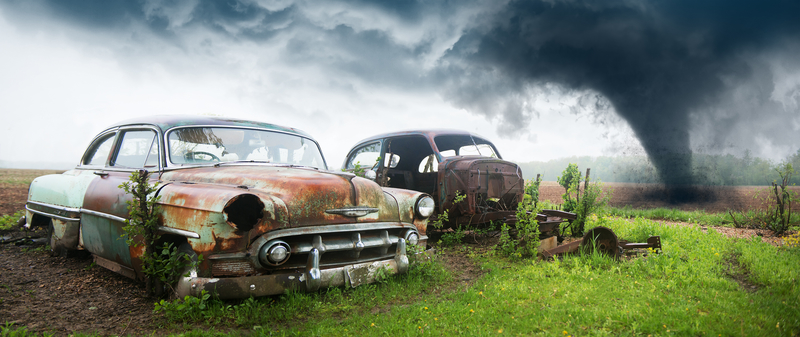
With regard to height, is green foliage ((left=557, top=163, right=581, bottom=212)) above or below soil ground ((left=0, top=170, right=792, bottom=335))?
above

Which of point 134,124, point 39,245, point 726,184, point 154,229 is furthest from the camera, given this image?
point 726,184

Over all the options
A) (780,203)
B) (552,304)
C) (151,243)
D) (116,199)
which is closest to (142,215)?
(151,243)

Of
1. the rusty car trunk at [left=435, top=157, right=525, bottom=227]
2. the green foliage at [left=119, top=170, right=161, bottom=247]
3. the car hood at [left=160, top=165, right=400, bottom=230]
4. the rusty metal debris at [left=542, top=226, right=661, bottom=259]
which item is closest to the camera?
the car hood at [left=160, top=165, right=400, bottom=230]

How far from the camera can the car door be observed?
3.40m

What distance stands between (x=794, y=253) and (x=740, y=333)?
151 inches

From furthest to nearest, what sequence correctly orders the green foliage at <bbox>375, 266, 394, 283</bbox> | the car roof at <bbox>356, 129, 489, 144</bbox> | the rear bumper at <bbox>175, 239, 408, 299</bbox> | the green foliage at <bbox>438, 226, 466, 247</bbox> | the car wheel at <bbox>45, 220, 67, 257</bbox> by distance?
the car roof at <bbox>356, 129, 489, 144</bbox> → the green foliage at <bbox>438, 226, 466, 247</bbox> → the car wheel at <bbox>45, 220, 67, 257</bbox> → the green foliage at <bbox>375, 266, 394, 283</bbox> → the rear bumper at <bbox>175, 239, 408, 299</bbox>

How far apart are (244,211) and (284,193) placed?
1.07 ft

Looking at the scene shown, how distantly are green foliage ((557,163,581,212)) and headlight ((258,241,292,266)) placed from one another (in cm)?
566

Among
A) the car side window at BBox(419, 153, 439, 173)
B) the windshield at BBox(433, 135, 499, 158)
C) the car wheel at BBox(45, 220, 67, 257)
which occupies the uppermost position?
the windshield at BBox(433, 135, 499, 158)

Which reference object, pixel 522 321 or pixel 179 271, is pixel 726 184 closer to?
pixel 522 321

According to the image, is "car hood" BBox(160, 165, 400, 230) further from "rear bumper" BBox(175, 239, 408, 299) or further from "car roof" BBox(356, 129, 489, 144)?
"car roof" BBox(356, 129, 489, 144)

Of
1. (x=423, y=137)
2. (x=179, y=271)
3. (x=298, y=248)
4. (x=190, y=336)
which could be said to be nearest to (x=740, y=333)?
(x=298, y=248)

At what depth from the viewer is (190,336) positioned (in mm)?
2600

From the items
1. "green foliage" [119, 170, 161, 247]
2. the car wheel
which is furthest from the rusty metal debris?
the car wheel
